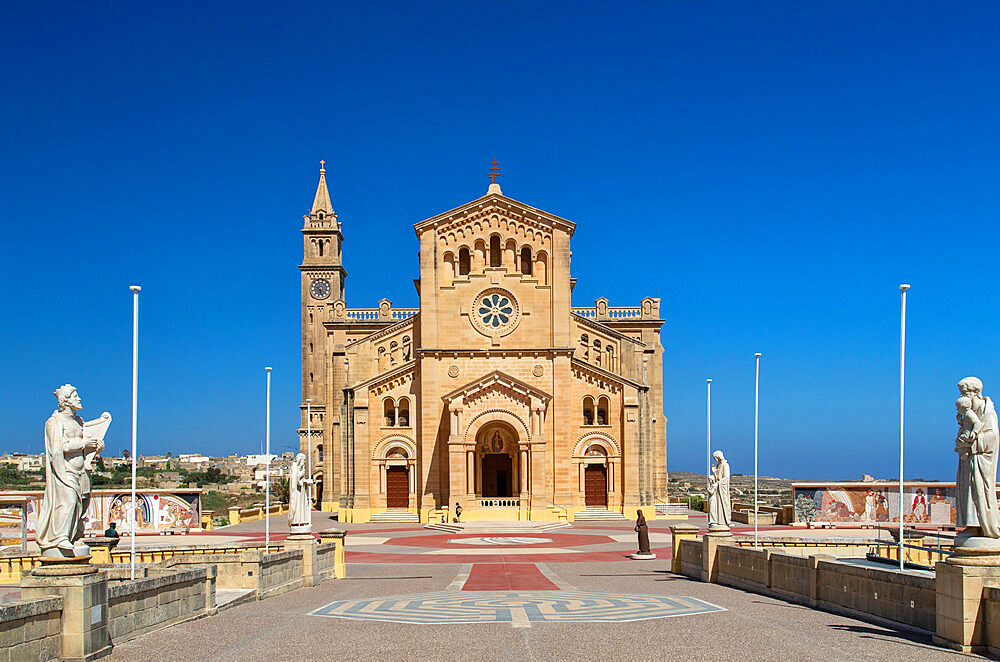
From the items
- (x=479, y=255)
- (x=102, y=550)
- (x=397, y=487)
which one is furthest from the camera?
(x=479, y=255)

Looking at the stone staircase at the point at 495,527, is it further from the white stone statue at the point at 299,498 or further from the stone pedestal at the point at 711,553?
the stone pedestal at the point at 711,553

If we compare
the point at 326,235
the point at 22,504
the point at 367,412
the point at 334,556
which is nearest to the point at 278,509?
the point at 367,412

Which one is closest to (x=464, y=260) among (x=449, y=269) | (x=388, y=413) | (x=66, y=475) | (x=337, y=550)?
(x=449, y=269)

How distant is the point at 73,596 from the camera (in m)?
11.7

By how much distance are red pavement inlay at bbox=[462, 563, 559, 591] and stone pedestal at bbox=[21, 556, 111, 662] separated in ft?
38.5

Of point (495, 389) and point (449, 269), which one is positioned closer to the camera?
point (495, 389)

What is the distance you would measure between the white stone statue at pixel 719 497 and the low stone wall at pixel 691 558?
0.73m

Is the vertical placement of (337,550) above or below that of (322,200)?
below

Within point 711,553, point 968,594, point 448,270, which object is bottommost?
point 711,553

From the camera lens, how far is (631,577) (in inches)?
998

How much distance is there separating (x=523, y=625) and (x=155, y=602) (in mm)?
6111

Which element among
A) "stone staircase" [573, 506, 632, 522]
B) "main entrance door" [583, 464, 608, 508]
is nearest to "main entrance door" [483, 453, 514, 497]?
"main entrance door" [583, 464, 608, 508]

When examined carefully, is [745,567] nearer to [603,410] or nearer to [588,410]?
[603,410]

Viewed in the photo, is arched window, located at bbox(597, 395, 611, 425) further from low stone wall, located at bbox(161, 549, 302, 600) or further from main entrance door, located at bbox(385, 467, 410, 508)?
low stone wall, located at bbox(161, 549, 302, 600)
